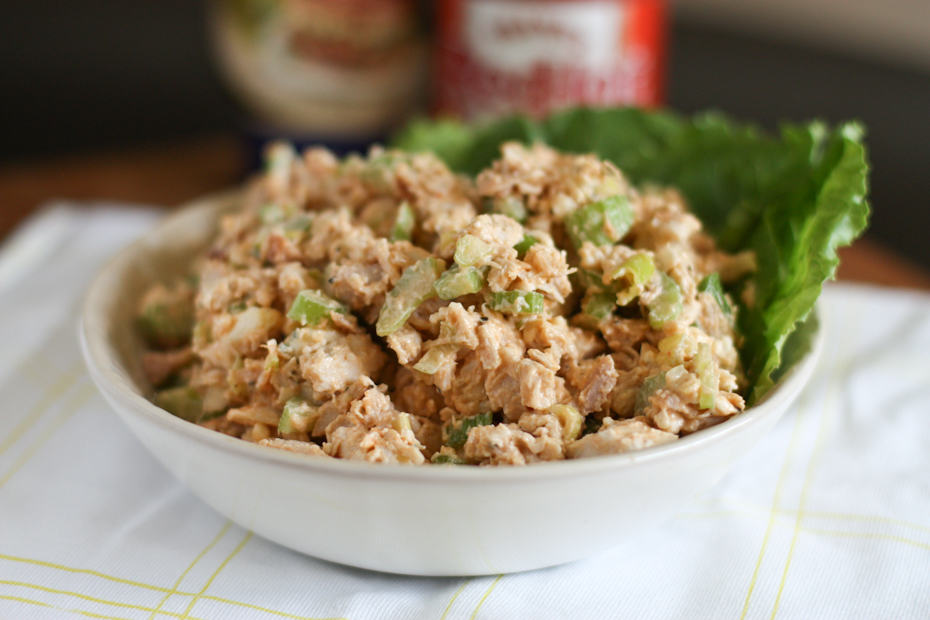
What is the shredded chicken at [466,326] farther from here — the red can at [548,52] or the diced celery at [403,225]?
the red can at [548,52]

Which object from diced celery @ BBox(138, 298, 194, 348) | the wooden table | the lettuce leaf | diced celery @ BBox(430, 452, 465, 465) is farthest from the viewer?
the wooden table

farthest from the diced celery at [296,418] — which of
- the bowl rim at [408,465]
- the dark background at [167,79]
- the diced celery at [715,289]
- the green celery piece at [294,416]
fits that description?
the dark background at [167,79]

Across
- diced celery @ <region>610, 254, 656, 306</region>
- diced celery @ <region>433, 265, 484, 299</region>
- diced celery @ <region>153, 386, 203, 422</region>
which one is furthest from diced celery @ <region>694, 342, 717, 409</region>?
diced celery @ <region>153, 386, 203, 422</region>

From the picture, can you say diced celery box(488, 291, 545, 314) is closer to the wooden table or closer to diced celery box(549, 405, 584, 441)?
diced celery box(549, 405, 584, 441)

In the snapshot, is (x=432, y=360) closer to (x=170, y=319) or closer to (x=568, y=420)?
(x=568, y=420)

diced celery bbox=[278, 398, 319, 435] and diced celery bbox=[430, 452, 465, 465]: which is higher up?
diced celery bbox=[430, 452, 465, 465]

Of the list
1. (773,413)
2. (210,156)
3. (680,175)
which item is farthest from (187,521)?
(210,156)
